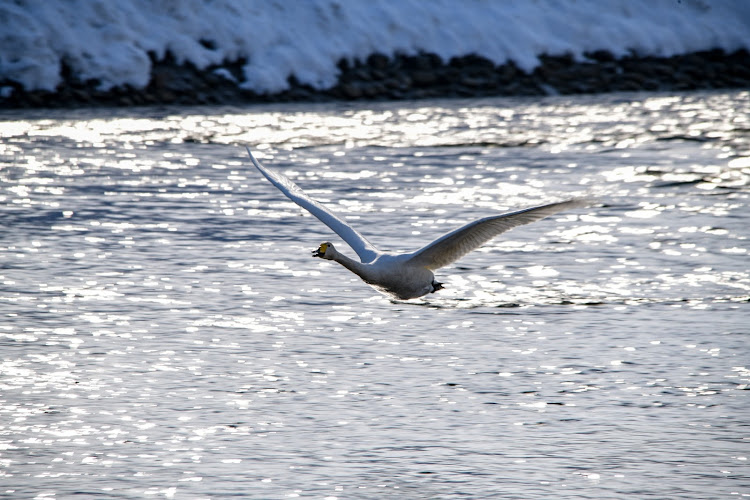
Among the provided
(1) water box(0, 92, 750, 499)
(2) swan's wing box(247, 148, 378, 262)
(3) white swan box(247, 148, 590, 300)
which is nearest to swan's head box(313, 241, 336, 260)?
(3) white swan box(247, 148, 590, 300)

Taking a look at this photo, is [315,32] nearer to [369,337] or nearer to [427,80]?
[427,80]

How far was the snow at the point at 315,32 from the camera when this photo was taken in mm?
26109

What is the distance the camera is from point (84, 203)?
601 inches

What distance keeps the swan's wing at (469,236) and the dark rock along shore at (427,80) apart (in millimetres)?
17620

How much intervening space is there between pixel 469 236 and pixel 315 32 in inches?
815

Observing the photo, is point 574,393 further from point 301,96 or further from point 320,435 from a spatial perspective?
point 301,96

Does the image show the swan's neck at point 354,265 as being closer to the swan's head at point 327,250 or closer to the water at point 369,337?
the swan's head at point 327,250

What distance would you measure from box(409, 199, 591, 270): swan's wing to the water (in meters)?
0.61

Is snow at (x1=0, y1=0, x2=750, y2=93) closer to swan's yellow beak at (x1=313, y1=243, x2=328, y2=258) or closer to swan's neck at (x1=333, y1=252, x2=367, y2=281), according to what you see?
swan's yellow beak at (x1=313, y1=243, x2=328, y2=258)

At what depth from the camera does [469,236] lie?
922cm

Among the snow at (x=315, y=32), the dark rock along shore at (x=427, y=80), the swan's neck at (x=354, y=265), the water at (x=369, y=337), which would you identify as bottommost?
the water at (x=369, y=337)

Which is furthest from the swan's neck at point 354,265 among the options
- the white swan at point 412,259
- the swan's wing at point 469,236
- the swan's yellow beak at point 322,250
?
the swan's wing at point 469,236

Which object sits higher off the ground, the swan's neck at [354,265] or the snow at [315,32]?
the snow at [315,32]

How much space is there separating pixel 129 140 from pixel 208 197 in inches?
222
